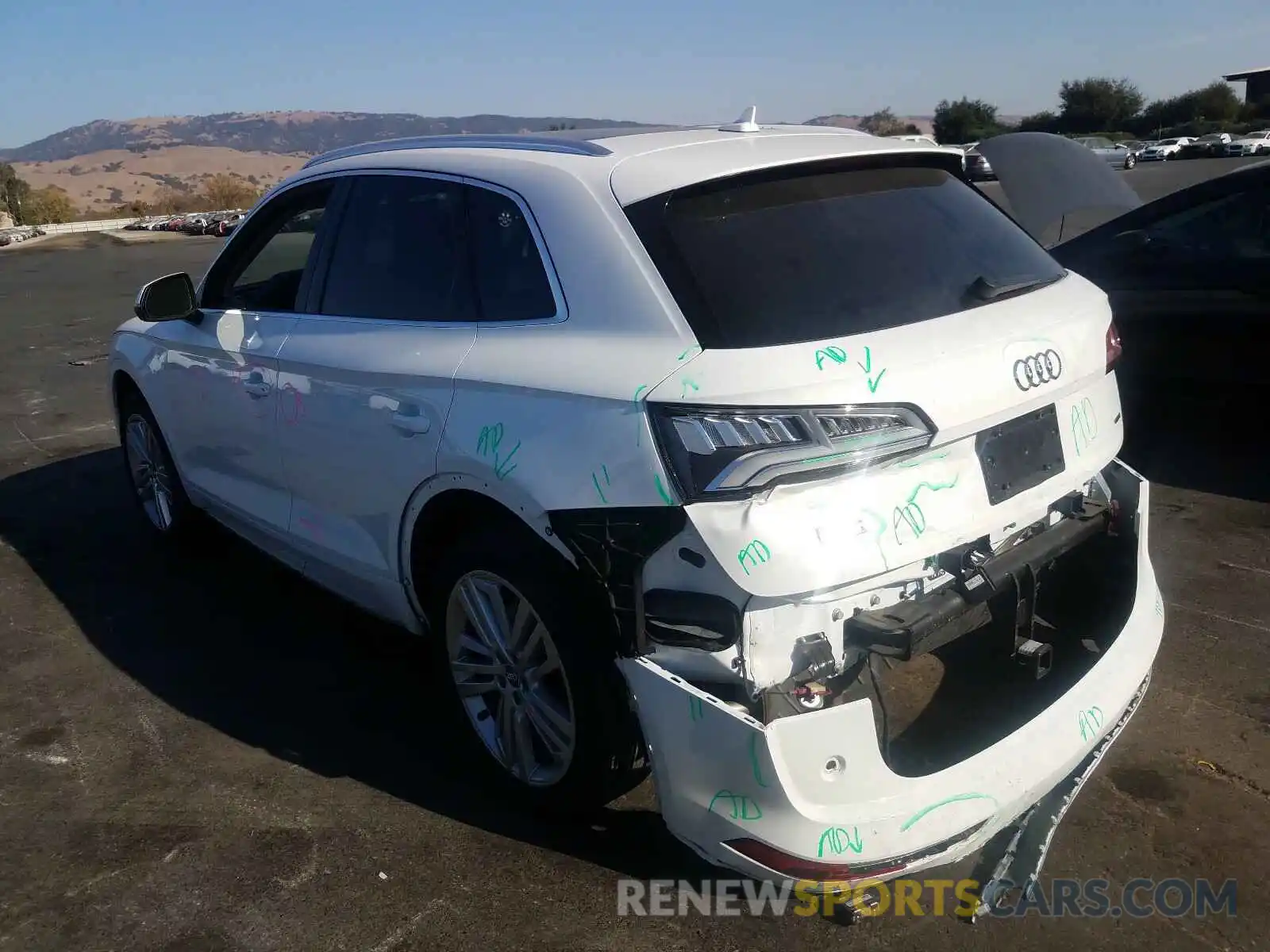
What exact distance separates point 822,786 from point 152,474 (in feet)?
13.9

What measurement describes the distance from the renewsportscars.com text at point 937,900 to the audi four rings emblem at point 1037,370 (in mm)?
1252

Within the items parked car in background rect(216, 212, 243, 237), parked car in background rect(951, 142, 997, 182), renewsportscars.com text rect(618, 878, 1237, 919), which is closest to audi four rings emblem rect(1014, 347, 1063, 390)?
parked car in background rect(951, 142, 997, 182)

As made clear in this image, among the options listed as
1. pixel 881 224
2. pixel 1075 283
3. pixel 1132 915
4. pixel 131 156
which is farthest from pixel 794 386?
pixel 131 156

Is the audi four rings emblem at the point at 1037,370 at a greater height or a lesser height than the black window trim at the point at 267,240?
lesser

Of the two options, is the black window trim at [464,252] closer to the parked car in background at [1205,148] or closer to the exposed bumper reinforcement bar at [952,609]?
A: the exposed bumper reinforcement bar at [952,609]

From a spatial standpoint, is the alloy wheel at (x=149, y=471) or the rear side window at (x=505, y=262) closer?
the rear side window at (x=505, y=262)

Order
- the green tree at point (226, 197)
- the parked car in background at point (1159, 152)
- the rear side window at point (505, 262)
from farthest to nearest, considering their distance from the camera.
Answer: the green tree at point (226, 197) < the parked car in background at point (1159, 152) < the rear side window at point (505, 262)

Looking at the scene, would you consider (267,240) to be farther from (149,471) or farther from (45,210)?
(45,210)

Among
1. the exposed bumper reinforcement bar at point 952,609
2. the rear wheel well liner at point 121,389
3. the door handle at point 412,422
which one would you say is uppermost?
the door handle at point 412,422

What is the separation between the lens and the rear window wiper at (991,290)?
273 cm

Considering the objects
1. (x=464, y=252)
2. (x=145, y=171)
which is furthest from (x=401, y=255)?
(x=145, y=171)

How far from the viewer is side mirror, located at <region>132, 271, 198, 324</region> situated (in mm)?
4422

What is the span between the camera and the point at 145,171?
454 feet

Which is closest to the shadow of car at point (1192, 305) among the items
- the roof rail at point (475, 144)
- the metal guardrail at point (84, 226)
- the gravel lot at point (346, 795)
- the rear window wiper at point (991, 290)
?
the gravel lot at point (346, 795)
